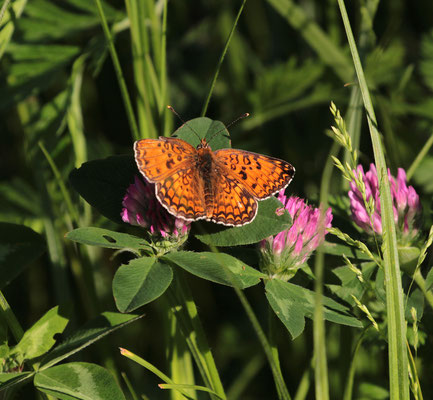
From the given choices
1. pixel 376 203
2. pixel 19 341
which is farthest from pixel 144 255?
pixel 376 203

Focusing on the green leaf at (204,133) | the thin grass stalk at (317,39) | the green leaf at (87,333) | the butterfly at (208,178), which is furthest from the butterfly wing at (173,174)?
the thin grass stalk at (317,39)

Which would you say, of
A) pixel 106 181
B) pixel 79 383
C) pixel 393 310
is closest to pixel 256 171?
pixel 106 181

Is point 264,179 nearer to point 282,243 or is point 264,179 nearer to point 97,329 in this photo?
point 282,243

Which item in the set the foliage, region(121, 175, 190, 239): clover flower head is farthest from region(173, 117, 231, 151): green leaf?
region(121, 175, 190, 239): clover flower head

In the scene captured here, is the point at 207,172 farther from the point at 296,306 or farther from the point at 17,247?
the point at 17,247

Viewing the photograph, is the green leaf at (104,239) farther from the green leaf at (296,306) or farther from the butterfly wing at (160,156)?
the green leaf at (296,306)

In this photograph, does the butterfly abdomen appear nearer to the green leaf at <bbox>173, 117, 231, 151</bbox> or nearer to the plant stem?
the green leaf at <bbox>173, 117, 231, 151</bbox>
